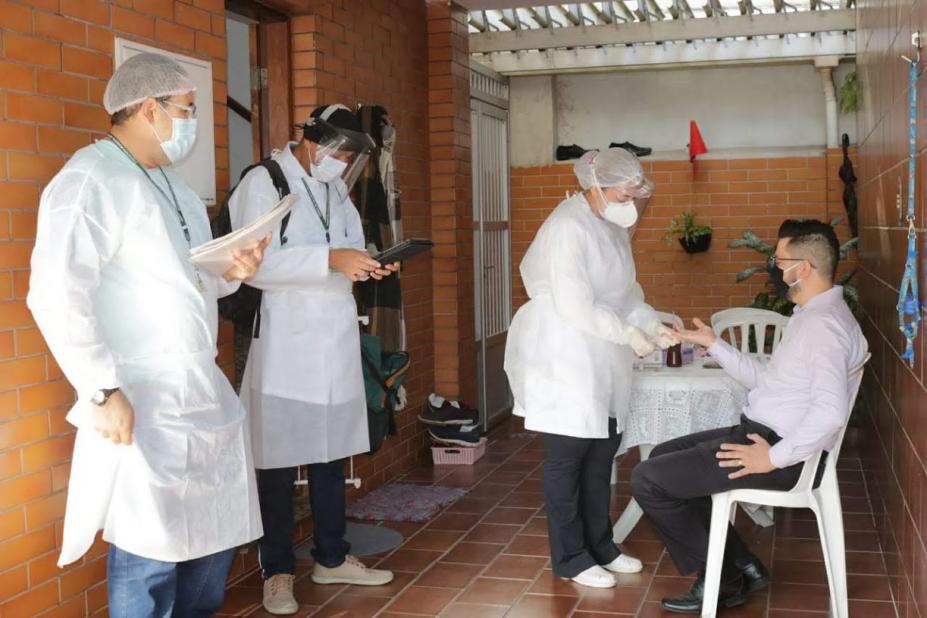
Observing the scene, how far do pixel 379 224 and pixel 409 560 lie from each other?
1600mm

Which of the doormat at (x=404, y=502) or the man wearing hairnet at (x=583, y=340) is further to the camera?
the doormat at (x=404, y=502)

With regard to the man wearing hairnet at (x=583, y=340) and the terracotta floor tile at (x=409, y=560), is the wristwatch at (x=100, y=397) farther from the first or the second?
Answer: the terracotta floor tile at (x=409, y=560)

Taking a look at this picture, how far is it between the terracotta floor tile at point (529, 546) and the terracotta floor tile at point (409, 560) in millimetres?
316

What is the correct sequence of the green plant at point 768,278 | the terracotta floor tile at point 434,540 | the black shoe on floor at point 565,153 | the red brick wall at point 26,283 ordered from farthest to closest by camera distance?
the black shoe on floor at point 565,153
the green plant at point 768,278
the terracotta floor tile at point 434,540
the red brick wall at point 26,283

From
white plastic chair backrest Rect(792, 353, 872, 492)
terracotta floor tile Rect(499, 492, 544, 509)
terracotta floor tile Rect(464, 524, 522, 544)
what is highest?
white plastic chair backrest Rect(792, 353, 872, 492)

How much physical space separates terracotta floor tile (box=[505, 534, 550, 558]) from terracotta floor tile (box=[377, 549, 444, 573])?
32 centimetres

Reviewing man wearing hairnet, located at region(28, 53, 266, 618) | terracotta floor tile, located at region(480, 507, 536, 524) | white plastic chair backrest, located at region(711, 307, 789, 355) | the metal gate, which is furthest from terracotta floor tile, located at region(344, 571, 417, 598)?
the metal gate

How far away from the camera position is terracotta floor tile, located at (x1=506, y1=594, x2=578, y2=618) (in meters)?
3.85

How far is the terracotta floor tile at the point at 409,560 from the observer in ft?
14.3

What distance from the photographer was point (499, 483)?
5801 millimetres

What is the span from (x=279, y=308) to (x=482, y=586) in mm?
1289

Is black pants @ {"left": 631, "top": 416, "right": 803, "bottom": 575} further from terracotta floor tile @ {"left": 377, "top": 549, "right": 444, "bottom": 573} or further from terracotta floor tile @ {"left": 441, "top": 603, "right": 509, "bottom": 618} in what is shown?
terracotta floor tile @ {"left": 377, "top": 549, "right": 444, "bottom": 573}

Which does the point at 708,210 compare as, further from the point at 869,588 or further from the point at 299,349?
the point at 299,349

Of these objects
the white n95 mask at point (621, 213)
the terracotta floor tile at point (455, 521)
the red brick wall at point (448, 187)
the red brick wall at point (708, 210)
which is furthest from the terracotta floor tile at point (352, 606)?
the red brick wall at point (708, 210)
